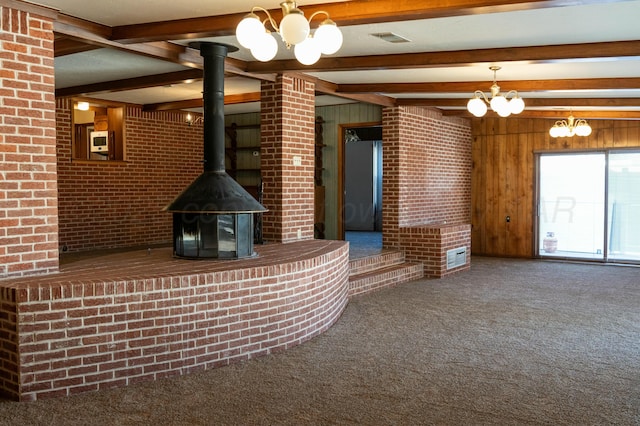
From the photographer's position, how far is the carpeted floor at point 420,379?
3668 mm

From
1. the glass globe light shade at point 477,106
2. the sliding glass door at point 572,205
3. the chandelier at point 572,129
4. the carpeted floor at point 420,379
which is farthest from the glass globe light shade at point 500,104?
the sliding glass door at point 572,205

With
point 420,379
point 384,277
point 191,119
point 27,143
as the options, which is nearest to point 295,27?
point 27,143

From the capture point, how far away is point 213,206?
5.30 meters

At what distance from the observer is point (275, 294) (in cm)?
507

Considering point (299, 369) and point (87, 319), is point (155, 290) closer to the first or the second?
point (87, 319)

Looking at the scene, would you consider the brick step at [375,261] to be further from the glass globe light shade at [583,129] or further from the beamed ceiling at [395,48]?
the glass globe light shade at [583,129]

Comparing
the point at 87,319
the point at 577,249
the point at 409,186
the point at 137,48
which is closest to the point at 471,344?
the point at 87,319

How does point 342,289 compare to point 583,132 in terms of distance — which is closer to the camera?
point 342,289

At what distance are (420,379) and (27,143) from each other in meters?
3.43

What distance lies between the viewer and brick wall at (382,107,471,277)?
9164mm

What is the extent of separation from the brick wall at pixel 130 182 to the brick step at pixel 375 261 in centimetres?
350

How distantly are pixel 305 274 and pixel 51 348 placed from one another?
88.8 inches

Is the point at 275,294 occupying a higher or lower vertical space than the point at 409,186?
lower

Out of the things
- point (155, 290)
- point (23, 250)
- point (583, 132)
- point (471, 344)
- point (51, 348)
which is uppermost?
point (583, 132)
